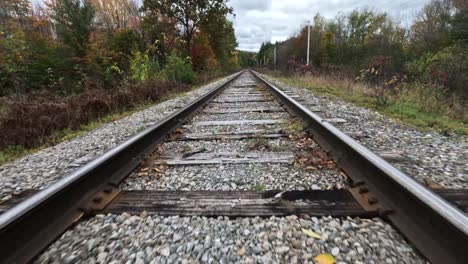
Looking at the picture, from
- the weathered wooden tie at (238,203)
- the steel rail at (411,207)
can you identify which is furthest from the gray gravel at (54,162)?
the steel rail at (411,207)

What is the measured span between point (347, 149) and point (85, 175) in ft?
6.55

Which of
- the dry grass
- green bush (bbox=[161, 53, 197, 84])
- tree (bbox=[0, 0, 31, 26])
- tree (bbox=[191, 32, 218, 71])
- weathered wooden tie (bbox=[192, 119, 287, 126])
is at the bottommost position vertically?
the dry grass

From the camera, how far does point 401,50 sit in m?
24.0

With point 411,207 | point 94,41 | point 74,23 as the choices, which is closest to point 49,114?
point 411,207

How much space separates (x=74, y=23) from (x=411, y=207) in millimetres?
24569

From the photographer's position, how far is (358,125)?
346 centimetres

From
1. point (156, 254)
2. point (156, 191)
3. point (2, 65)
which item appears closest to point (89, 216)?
point (156, 191)

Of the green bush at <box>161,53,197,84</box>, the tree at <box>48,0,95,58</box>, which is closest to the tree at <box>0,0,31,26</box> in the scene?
the tree at <box>48,0,95,58</box>

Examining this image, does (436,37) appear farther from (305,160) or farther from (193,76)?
(305,160)

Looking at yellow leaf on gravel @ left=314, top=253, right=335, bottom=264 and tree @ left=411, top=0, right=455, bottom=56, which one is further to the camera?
tree @ left=411, top=0, right=455, bottom=56

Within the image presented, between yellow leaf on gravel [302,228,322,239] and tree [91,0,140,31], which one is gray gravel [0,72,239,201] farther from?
tree [91,0,140,31]

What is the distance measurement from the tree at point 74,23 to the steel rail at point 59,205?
72.1 ft

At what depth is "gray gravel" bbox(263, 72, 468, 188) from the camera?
1.89m

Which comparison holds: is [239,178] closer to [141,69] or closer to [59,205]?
[59,205]
